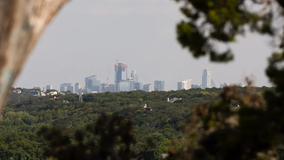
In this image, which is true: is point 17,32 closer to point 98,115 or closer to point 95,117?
point 95,117

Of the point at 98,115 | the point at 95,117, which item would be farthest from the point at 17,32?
the point at 98,115

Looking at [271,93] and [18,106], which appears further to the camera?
[18,106]

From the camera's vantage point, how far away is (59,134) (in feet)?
24.0

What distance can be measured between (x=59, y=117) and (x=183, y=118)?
21100 mm

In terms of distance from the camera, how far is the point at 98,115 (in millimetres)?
72562

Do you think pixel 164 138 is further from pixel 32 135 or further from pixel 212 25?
pixel 212 25

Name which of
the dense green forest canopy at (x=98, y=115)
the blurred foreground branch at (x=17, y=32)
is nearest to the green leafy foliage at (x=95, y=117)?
the dense green forest canopy at (x=98, y=115)

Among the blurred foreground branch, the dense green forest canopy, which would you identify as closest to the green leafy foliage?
the dense green forest canopy

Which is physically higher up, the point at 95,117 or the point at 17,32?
the point at 17,32

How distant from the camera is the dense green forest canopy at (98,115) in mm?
46906

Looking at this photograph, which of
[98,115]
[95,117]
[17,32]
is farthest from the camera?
[98,115]

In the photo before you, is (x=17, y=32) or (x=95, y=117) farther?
(x=95, y=117)

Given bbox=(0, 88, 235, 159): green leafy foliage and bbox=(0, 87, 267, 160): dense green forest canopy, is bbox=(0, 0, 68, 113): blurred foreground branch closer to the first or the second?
bbox=(0, 88, 235, 159): green leafy foliage

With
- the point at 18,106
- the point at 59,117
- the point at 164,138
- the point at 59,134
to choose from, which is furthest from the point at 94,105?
the point at 59,134
